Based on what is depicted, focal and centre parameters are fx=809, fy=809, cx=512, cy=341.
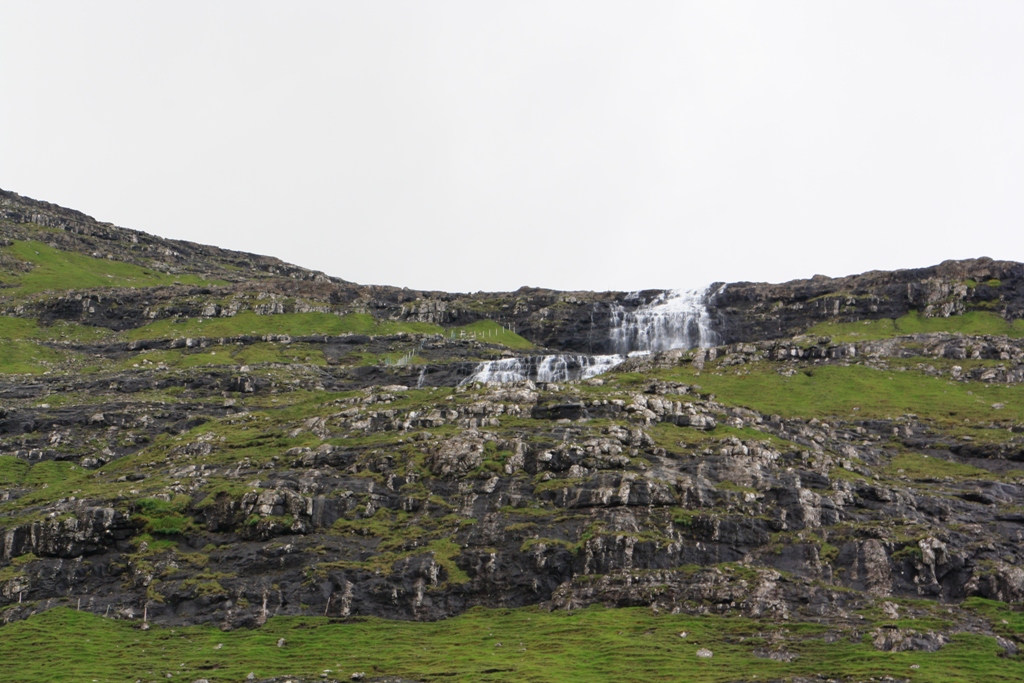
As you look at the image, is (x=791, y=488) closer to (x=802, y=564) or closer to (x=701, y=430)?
(x=802, y=564)

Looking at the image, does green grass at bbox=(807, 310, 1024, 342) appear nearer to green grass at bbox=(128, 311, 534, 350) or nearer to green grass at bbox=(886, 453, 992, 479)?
green grass at bbox=(886, 453, 992, 479)

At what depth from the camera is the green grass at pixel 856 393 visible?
111 meters

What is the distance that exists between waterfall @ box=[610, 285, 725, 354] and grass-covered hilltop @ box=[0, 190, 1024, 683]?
4692cm

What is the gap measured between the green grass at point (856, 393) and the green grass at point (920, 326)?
26.0 metres

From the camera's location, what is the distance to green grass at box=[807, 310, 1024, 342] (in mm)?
158500

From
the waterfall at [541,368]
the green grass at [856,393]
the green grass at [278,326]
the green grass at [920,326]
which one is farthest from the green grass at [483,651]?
the green grass at [278,326]

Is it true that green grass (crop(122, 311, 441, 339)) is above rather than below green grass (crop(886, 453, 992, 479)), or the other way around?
above

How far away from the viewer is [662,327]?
18450 cm

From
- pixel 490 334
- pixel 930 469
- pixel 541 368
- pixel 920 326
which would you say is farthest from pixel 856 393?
pixel 490 334

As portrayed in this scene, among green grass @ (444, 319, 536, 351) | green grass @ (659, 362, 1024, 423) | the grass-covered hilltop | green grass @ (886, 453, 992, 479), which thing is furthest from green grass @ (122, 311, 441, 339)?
green grass @ (886, 453, 992, 479)

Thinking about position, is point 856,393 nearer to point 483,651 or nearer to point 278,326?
point 483,651

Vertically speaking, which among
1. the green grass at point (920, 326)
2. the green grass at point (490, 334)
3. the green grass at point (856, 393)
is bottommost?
the green grass at point (856, 393)

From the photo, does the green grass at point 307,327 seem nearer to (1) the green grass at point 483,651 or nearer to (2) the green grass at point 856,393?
(2) the green grass at point 856,393

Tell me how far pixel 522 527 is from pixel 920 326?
126069 mm
